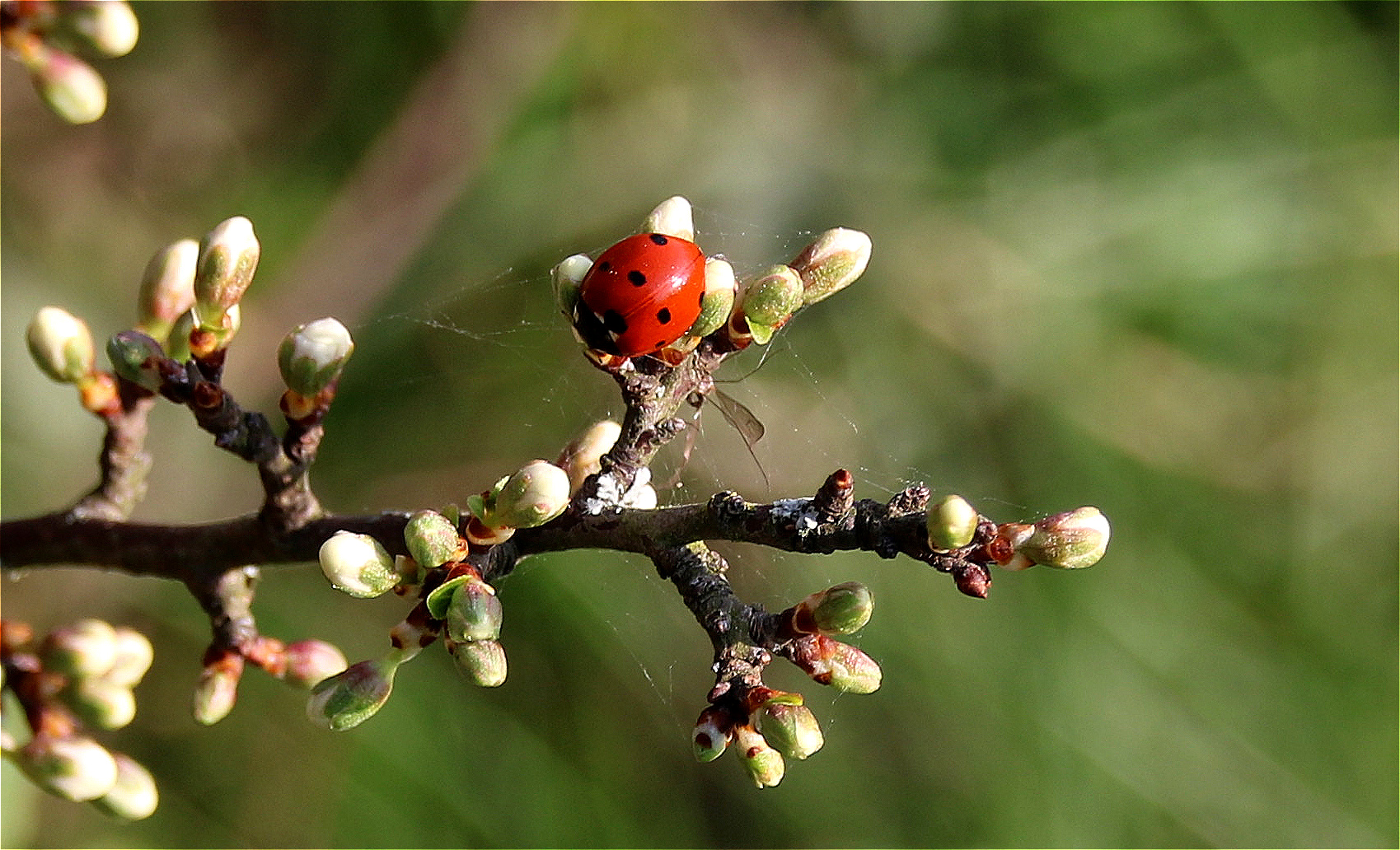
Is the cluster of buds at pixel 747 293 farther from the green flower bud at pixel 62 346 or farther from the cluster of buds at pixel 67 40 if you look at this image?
the green flower bud at pixel 62 346

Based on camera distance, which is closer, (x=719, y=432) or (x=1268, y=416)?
(x=719, y=432)

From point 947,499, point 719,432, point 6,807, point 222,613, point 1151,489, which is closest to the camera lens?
point 947,499

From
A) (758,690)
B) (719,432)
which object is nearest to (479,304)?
(719,432)

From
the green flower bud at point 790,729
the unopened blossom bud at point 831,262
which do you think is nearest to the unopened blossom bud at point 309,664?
the green flower bud at point 790,729

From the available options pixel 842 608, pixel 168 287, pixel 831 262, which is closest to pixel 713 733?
pixel 842 608

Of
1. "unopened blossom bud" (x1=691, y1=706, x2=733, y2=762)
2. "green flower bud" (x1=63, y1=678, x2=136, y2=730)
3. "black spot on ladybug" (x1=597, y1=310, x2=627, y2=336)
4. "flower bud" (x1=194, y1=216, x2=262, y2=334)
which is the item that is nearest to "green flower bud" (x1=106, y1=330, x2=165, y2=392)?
"flower bud" (x1=194, y1=216, x2=262, y2=334)

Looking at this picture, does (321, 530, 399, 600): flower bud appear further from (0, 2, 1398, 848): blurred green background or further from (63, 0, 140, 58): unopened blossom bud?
(0, 2, 1398, 848): blurred green background

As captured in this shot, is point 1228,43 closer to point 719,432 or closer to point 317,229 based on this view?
point 719,432

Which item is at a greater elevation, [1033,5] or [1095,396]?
[1033,5]
